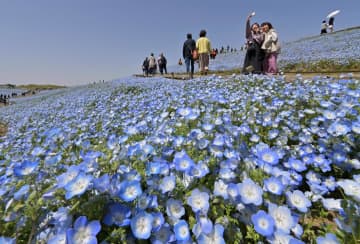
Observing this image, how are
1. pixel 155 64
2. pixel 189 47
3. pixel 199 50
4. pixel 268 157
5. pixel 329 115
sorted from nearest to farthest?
pixel 268 157 → pixel 329 115 → pixel 199 50 → pixel 189 47 → pixel 155 64

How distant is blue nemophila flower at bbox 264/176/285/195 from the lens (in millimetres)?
1149

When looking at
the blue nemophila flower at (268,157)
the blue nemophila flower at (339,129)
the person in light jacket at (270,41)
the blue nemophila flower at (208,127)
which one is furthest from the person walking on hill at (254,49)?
the blue nemophila flower at (268,157)

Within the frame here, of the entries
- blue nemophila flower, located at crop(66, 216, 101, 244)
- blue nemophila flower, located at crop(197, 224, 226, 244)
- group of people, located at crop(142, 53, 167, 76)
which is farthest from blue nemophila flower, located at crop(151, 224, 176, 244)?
group of people, located at crop(142, 53, 167, 76)

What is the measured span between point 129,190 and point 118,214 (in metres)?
0.10

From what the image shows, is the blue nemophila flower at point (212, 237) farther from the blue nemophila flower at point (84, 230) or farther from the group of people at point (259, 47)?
the group of people at point (259, 47)

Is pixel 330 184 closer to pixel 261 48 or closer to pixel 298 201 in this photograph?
pixel 298 201

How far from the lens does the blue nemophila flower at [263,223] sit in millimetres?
977

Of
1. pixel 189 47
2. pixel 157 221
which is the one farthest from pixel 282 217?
pixel 189 47

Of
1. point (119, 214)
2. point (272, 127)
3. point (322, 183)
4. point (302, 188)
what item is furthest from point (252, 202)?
point (272, 127)

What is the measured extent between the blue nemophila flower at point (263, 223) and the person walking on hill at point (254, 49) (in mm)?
6652

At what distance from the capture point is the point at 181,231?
3.39 ft

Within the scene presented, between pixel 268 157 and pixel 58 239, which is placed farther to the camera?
pixel 268 157

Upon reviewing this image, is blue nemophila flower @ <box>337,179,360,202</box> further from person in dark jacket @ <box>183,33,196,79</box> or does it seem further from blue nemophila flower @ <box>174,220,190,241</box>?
person in dark jacket @ <box>183,33,196,79</box>

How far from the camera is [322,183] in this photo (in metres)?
1.66
